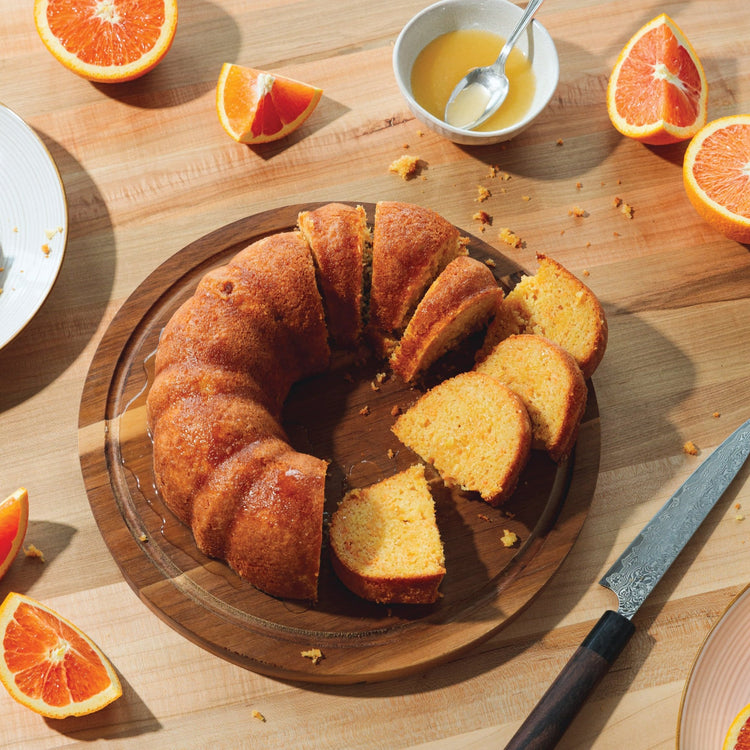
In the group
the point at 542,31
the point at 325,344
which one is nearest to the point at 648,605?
the point at 325,344

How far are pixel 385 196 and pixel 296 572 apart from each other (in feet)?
5.83

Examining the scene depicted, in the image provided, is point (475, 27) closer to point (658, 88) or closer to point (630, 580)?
point (658, 88)

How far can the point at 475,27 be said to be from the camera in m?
3.81

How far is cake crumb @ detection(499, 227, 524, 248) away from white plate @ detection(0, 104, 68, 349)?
1.90 metres

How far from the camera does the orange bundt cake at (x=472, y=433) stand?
3035mm

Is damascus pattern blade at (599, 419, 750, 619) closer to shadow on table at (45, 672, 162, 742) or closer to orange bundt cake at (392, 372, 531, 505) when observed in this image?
orange bundt cake at (392, 372, 531, 505)

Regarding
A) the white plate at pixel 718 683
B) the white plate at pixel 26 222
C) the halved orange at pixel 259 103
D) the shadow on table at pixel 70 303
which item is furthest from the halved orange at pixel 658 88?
the white plate at pixel 26 222

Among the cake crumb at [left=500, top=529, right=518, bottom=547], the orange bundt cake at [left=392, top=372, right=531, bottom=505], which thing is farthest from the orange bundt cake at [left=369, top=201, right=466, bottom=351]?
the cake crumb at [left=500, top=529, right=518, bottom=547]

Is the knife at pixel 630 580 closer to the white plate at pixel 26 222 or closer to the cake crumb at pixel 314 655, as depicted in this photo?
the cake crumb at pixel 314 655

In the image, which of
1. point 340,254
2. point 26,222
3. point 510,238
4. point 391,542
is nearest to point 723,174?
point 510,238

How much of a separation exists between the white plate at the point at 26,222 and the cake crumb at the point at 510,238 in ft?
6.24

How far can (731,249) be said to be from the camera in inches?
147

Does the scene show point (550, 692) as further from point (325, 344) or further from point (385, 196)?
point (385, 196)

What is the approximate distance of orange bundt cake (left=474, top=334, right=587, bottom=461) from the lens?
3066 mm
